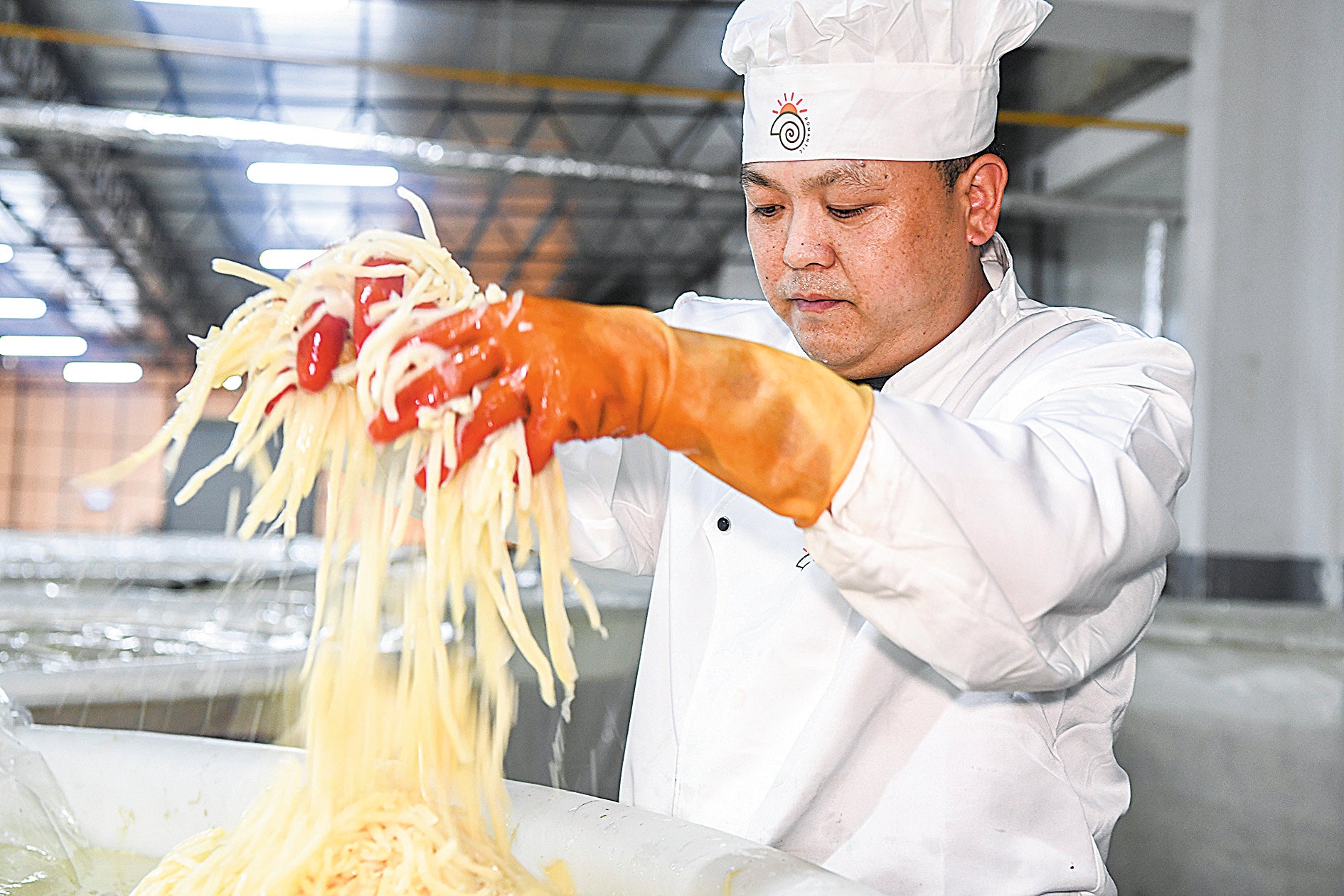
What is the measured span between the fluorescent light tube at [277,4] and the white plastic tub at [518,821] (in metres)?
5.99

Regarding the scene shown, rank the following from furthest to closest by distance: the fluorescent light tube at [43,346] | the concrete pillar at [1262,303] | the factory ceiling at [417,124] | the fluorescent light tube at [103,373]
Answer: the fluorescent light tube at [103,373] → the fluorescent light tube at [43,346] → the concrete pillar at [1262,303] → the factory ceiling at [417,124]

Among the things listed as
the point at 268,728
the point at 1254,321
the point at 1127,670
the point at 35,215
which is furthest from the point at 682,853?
the point at 35,215

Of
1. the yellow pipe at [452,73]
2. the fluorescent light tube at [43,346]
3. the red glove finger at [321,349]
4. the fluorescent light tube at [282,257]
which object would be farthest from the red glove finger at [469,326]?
the fluorescent light tube at [43,346]

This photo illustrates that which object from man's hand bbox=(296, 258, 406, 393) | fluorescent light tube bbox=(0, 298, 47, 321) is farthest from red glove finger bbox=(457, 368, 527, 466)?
fluorescent light tube bbox=(0, 298, 47, 321)

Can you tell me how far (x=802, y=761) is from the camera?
3.74ft

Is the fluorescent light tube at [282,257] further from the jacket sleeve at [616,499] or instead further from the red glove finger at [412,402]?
the red glove finger at [412,402]

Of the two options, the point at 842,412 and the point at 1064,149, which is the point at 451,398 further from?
the point at 1064,149

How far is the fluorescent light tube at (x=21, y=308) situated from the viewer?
1452 cm

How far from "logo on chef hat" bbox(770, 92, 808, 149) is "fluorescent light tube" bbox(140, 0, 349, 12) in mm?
5905

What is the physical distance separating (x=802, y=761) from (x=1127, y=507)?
1.49 ft

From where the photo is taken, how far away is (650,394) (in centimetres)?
72

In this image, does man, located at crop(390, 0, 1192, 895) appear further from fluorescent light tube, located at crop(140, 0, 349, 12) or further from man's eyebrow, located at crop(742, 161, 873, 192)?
fluorescent light tube, located at crop(140, 0, 349, 12)

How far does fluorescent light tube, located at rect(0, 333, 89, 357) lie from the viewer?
53.1 ft

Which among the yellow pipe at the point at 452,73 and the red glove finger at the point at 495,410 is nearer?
the red glove finger at the point at 495,410
